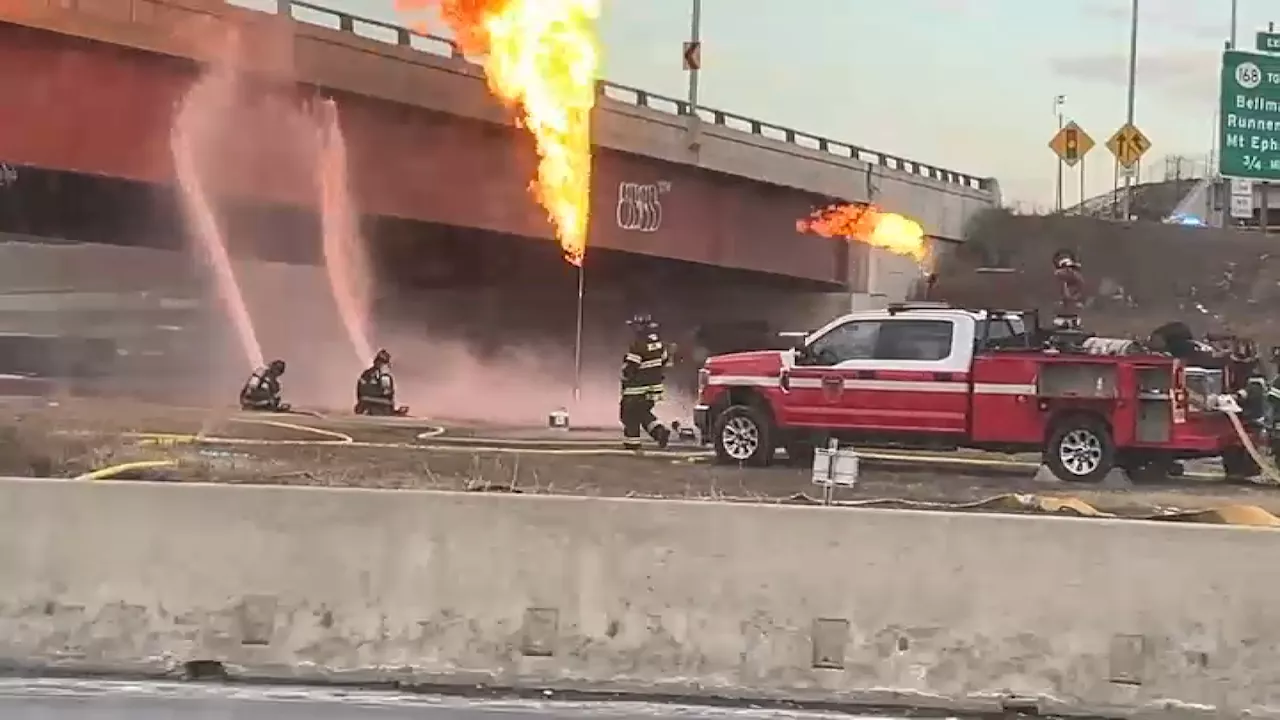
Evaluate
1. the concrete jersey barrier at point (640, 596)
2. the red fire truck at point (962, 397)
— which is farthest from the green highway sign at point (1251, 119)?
the concrete jersey barrier at point (640, 596)

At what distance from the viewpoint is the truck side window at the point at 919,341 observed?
12672 mm

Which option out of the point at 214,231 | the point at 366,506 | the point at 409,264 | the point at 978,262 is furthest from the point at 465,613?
the point at 214,231

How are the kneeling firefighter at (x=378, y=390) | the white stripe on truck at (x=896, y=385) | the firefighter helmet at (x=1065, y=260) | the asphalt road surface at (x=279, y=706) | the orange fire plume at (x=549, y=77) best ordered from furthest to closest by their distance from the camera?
the orange fire plume at (x=549, y=77), the kneeling firefighter at (x=378, y=390), the firefighter helmet at (x=1065, y=260), the white stripe on truck at (x=896, y=385), the asphalt road surface at (x=279, y=706)

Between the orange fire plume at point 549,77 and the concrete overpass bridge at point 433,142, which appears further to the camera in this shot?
the orange fire plume at point 549,77

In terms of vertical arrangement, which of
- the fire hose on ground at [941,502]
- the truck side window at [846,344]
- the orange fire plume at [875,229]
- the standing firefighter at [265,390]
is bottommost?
the fire hose on ground at [941,502]

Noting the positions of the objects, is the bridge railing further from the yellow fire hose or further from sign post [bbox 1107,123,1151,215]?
the yellow fire hose

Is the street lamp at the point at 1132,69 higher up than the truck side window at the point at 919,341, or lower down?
higher up

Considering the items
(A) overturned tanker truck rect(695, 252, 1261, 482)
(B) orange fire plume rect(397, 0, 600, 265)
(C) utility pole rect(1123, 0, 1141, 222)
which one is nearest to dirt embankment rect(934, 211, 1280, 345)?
(A) overturned tanker truck rect(695, 252, 1261, 482)

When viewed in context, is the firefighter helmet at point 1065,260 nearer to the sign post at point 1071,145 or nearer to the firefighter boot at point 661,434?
the sign post at point 1071,145

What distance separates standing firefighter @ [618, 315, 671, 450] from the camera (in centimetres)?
1287

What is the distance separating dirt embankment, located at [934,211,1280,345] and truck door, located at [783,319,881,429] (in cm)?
89

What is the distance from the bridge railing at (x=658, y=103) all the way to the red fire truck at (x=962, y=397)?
132 cm

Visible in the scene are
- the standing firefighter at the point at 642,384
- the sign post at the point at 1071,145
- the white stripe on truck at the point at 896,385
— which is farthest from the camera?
the sign post at the point at 1071,145

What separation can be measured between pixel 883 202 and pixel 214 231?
7.20 metres
